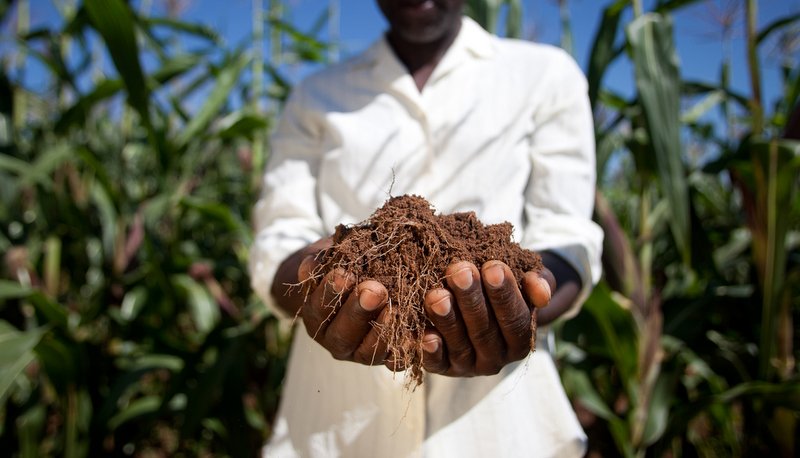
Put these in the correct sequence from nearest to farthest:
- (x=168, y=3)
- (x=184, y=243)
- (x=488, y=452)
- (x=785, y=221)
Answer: (x=488, y=452)
(x=785, y=221)
(x=184, y=243)
(x=168, y=3)

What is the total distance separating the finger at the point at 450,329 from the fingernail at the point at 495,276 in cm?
4

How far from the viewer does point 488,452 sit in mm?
654

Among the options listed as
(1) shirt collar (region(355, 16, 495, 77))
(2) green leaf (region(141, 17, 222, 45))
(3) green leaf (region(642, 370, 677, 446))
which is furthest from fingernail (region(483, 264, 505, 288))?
(2) green leaf (region(141, 17, 222, 45))

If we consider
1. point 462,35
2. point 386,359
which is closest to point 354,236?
point 386,359

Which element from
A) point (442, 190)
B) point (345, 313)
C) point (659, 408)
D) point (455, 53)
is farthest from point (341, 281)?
point (659, 408)

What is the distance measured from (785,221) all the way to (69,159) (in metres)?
1.44

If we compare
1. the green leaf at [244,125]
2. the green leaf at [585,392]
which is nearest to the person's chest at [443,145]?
the green leaf at [244,125]

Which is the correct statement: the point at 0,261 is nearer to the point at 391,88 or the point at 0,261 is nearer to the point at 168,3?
the point at 391,88

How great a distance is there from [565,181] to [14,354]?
810 millimetres

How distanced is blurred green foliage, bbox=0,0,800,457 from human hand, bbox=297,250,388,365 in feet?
1.76

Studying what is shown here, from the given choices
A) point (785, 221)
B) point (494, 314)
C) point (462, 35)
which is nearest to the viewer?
point (494, 314)

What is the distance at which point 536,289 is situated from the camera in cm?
52

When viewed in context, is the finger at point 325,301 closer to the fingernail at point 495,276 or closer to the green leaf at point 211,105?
the fingernail at point 495,276

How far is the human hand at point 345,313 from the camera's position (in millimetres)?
497
